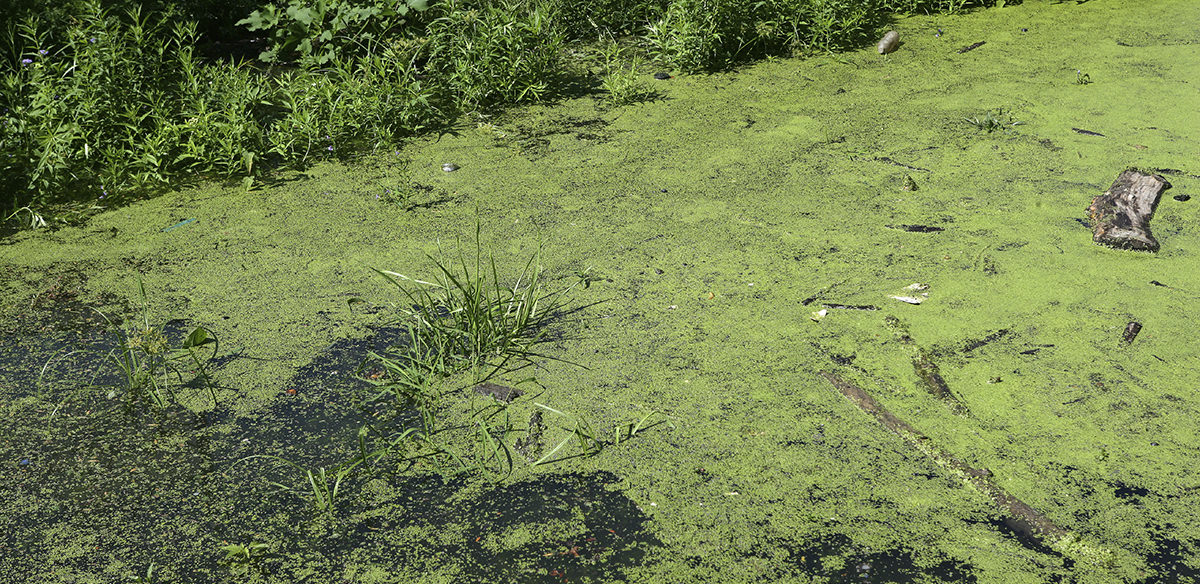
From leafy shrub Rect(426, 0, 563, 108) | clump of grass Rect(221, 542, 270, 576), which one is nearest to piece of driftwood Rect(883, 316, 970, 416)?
clump of grass Rect(221, 542, 270, 576)

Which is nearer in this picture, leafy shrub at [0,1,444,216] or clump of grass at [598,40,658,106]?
leafy shrub at [0,1,444,216]

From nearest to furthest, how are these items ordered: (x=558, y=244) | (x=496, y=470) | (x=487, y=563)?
(x=487, y=563) < (x=496, y=470) < (x=558, y=244)

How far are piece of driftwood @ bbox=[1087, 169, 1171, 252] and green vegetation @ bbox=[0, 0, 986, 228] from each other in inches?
58.6

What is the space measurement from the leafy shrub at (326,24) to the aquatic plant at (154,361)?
1.55 m

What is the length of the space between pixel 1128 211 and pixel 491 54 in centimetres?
219

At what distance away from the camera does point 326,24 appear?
3945mm

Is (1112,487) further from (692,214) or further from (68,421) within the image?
(68,421)

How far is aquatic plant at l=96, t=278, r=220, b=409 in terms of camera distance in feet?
7.52

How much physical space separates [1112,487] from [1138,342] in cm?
56

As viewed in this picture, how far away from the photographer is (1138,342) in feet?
7.71

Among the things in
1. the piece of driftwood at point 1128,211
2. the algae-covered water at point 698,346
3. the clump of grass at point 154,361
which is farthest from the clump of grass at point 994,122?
the clump of grass at point 154,361

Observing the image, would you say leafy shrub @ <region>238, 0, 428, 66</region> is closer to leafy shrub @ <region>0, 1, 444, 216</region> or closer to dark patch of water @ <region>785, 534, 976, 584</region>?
leafy shrub @ <region>0, 1, 444, 216</region>

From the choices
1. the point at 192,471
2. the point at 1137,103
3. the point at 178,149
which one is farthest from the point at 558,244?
the point at 1137,103

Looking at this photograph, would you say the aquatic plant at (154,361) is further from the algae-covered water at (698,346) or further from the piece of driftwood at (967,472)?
the piece of driftwood at (967,472)
